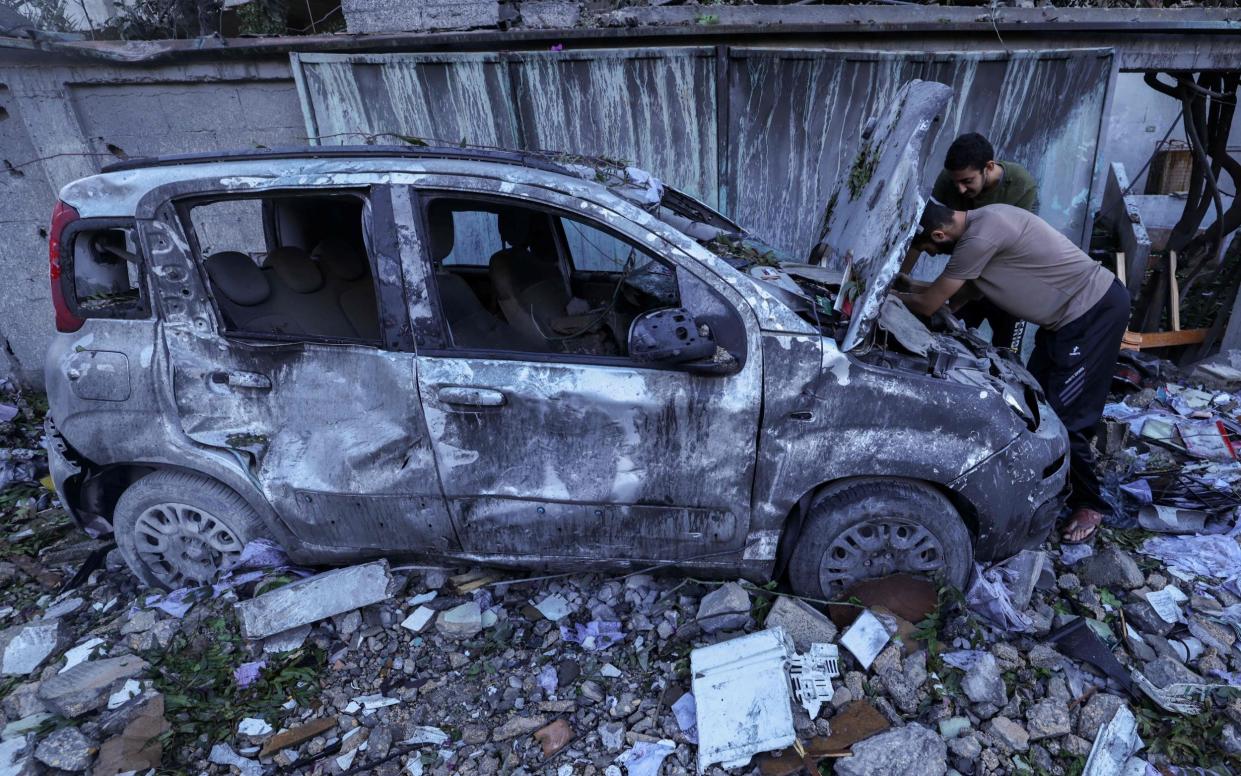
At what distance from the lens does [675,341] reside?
232 cm

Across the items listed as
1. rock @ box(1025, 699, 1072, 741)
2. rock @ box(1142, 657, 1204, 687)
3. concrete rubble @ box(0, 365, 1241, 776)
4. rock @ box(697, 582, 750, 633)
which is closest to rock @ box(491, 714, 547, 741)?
concrete rubble @ box(0, 365, 1241, 776)

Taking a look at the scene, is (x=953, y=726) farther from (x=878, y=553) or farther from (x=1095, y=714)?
(x=878, y=553)

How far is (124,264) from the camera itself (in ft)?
9.25

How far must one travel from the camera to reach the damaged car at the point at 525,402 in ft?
8.10

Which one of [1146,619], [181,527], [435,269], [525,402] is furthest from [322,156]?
[1146,619]

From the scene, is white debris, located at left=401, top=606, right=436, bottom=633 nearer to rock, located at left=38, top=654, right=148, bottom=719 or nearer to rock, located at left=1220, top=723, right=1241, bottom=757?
rock, located at left=38, top=654, right=148, bottom=719

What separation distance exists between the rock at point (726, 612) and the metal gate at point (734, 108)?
3231 mm

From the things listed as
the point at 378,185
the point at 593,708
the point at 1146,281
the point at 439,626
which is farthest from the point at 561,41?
the point at 1146,281

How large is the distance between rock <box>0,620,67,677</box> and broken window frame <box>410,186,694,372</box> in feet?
7.02

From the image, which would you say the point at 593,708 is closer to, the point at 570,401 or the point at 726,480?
the point at 726,480

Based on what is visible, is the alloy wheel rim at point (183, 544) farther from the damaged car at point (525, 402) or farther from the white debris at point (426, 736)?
the white debris at point (426, 736)

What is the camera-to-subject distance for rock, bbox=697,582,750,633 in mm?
2695

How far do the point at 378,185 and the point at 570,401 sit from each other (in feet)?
3.54

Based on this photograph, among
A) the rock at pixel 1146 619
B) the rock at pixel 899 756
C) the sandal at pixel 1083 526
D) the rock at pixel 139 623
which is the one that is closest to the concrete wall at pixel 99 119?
the sandal at pixel 1083 526
